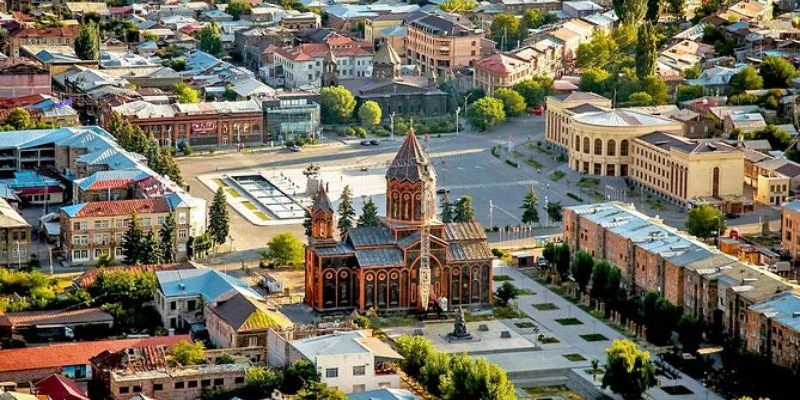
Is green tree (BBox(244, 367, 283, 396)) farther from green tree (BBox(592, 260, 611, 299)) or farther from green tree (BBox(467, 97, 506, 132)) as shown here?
green tree (BBox(467, 97, 506, 132))

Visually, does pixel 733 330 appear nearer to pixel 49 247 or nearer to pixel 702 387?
pixel 702 387

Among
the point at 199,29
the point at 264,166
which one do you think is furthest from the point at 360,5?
the point at 264,166

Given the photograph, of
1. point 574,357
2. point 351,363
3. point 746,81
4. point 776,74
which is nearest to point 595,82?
point 746,81

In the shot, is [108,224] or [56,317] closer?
[56,317]

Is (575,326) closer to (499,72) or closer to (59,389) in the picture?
(59,389)

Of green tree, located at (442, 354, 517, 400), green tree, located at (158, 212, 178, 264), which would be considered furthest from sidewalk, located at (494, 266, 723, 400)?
green tree, located at (158, 212, 178, 264)
